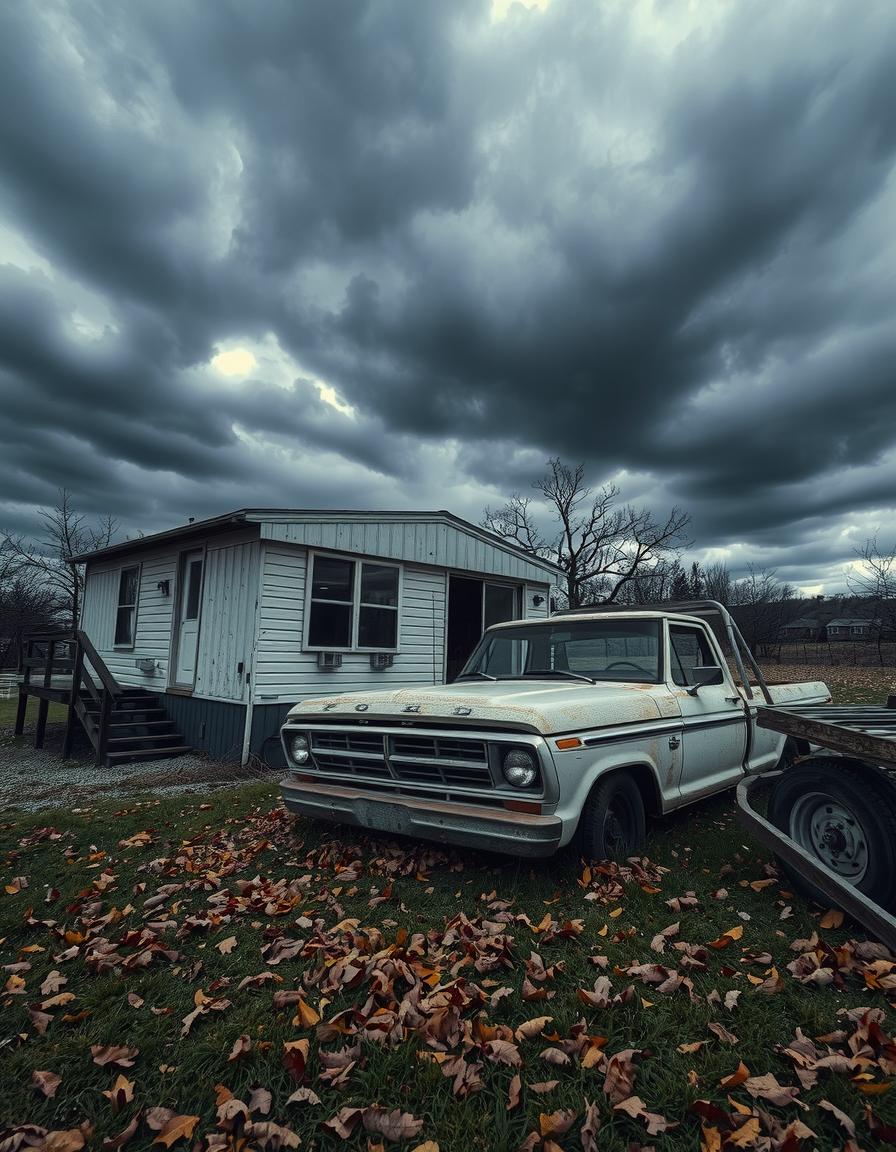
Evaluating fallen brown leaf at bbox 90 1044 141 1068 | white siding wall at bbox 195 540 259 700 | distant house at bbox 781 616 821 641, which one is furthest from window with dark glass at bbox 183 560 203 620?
distant house at bbox 781 616 821 641

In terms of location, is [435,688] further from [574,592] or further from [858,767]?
[574,592]

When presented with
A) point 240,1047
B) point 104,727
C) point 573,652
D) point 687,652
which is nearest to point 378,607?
point 104,727

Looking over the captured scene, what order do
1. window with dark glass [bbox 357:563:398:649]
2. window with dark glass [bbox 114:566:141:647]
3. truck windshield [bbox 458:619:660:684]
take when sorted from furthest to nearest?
window with dark glass [bbox 114:566:141:647], window with dark glass [bbox 357:563:398:649], truck windshield [bbox 458:619:660:684]

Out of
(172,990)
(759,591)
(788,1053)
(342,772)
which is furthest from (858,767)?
(759,591)

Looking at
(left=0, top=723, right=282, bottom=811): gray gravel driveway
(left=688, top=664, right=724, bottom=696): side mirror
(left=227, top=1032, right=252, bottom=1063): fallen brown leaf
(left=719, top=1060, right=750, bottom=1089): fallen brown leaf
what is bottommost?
(left=0, top=723, right=282, bottom=811): gray gravel driveway

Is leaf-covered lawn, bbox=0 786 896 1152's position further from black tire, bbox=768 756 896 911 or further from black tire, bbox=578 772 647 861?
black tire, bbox=768 756 896 911

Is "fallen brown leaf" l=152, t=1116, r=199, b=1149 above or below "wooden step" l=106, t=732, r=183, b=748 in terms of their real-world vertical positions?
below

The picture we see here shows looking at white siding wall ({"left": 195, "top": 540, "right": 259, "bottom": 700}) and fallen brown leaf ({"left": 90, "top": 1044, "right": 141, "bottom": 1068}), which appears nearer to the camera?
fallen brown leaf ({"left": 90, "top": 1044, "right": 141, "bottom": 1068})

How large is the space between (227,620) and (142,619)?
3.74m

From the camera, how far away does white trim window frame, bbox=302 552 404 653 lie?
9648mm

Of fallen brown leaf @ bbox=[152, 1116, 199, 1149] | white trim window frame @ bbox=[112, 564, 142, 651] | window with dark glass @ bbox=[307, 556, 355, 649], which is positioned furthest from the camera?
white trim window frame @ bbox=[112, 564, 142, 651]

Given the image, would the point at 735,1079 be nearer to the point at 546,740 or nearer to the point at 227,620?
the point at 546,740

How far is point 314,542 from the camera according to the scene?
31.3 feet

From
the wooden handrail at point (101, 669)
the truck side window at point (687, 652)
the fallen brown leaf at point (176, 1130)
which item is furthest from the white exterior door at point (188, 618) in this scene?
the fallen brown leaf at point (176, 1130)
